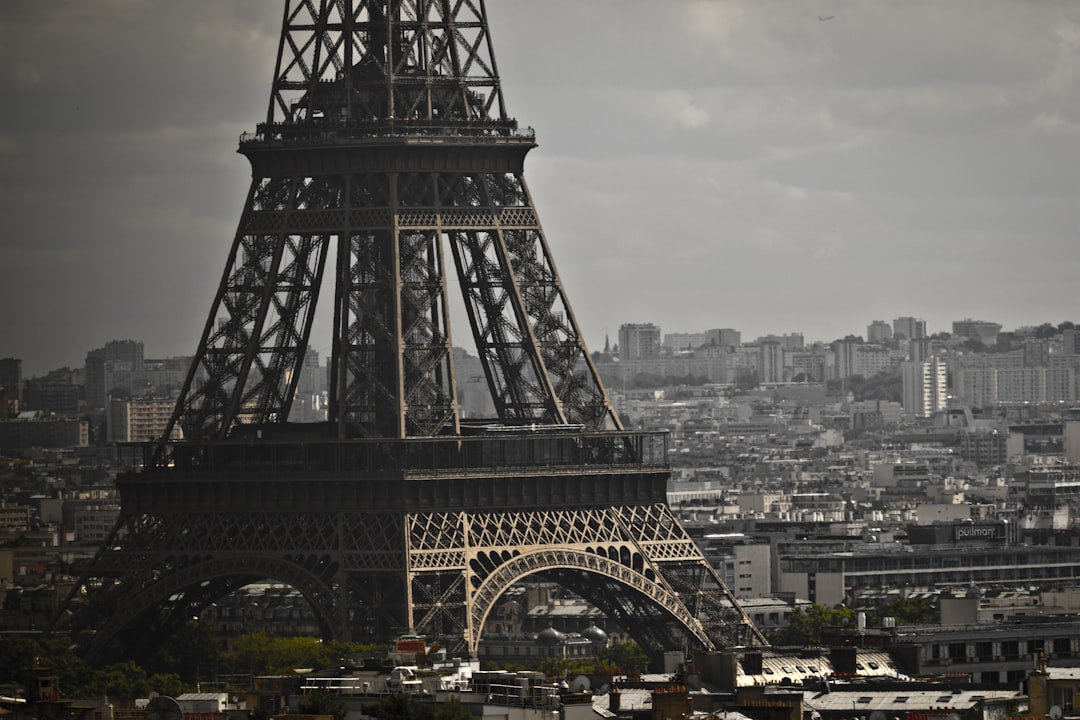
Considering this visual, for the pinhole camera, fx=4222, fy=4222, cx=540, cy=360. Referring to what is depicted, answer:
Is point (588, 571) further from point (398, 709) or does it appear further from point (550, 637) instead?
point (398, 709)

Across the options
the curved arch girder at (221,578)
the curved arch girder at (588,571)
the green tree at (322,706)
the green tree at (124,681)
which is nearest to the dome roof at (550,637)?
the curved arch girder at (588,571)

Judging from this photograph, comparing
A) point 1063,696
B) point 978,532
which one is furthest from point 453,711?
point 978,532

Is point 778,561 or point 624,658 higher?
point 778,561

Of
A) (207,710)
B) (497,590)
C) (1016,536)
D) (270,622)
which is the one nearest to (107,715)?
(207,710)

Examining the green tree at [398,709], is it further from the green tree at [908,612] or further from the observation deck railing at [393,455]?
the green tree at [908,612]

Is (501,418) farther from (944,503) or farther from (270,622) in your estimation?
(944,503)

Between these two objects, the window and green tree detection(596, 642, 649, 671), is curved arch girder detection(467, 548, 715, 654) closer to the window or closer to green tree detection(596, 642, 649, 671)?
green tree detection(596, 642, 649, 671)
